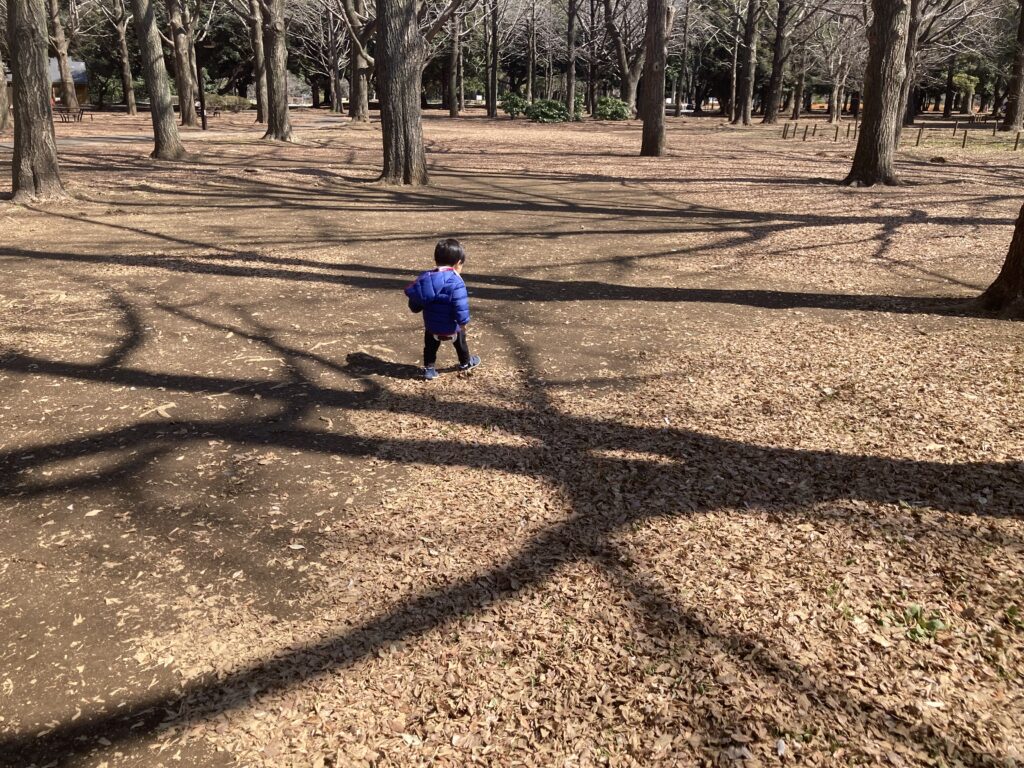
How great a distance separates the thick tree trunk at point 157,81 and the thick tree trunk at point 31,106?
499cm

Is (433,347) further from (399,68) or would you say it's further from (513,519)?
(399,68)

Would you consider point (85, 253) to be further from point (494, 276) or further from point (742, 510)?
point (742, 510)

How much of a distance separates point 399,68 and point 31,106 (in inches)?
224

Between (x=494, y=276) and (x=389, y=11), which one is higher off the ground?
(x=389, y=11)

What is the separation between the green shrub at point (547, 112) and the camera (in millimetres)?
44469

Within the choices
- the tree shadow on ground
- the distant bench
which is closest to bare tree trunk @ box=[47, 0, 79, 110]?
the distant bench

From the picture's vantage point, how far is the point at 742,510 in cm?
360

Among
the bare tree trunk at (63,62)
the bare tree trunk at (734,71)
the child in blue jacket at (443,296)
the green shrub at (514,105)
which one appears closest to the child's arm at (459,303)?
the child in blue jacket at (443,296)

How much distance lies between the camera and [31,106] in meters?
10.6

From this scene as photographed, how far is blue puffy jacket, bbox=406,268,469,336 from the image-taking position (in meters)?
4.98

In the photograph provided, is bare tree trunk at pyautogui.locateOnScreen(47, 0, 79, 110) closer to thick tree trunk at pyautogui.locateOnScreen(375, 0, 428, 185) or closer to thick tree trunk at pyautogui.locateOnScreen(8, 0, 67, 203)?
thick tree trunk at pyautogui.locateOnScreen(8, 0, 67, 203)

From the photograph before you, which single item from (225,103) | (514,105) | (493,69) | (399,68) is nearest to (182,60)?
(399,68)

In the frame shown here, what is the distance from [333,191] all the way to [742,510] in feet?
40.2

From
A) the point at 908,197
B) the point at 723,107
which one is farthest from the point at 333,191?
the point at 723,107
